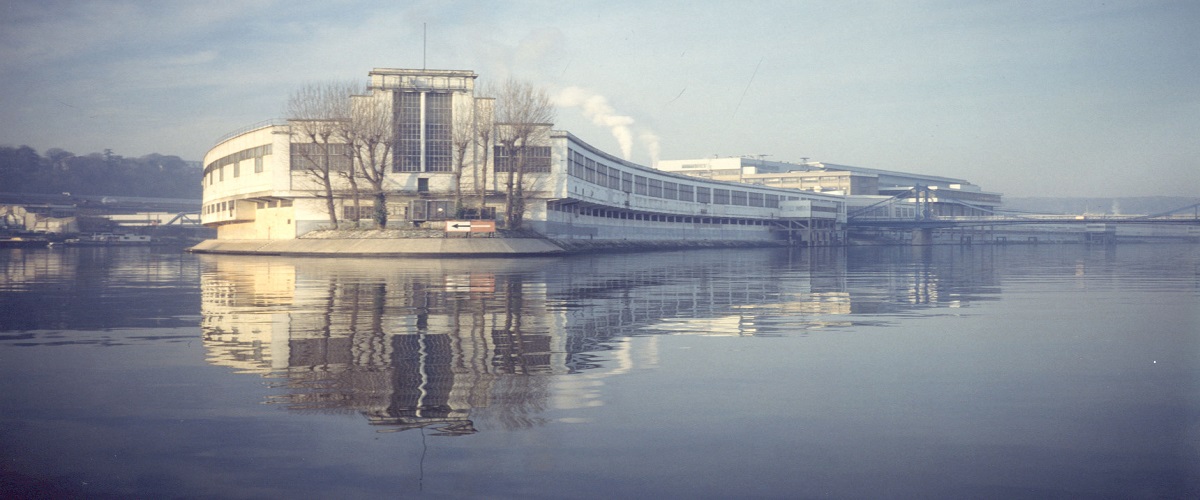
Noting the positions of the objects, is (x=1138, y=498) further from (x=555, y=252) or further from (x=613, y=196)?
(x=613, y=196)

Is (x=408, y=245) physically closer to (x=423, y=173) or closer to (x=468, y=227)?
(x=468, y=227)

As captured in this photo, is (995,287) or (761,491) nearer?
(761,491)

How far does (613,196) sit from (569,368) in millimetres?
90408

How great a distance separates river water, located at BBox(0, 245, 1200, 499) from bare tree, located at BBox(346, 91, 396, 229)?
190 feet

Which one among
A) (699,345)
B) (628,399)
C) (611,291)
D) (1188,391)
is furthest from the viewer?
(611,291)

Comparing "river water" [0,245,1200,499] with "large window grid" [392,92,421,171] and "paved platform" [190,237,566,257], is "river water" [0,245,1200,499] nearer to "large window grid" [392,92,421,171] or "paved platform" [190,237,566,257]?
"paved platform" [190,237,566,257]

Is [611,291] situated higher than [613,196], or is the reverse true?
[613,196]

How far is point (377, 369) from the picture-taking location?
10.5 m

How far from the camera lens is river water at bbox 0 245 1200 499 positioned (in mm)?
6125

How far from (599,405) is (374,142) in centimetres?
6953

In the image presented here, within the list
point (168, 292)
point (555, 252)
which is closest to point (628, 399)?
point (168, 292)

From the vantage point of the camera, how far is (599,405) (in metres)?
8.45

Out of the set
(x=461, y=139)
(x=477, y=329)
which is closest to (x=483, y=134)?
(x=461, y=139)

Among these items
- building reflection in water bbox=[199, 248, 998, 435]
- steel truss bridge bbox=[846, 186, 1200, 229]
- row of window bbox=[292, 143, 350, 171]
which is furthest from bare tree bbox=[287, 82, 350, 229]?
steel truss bridge bbox=[846, 186, 1200, 229]
